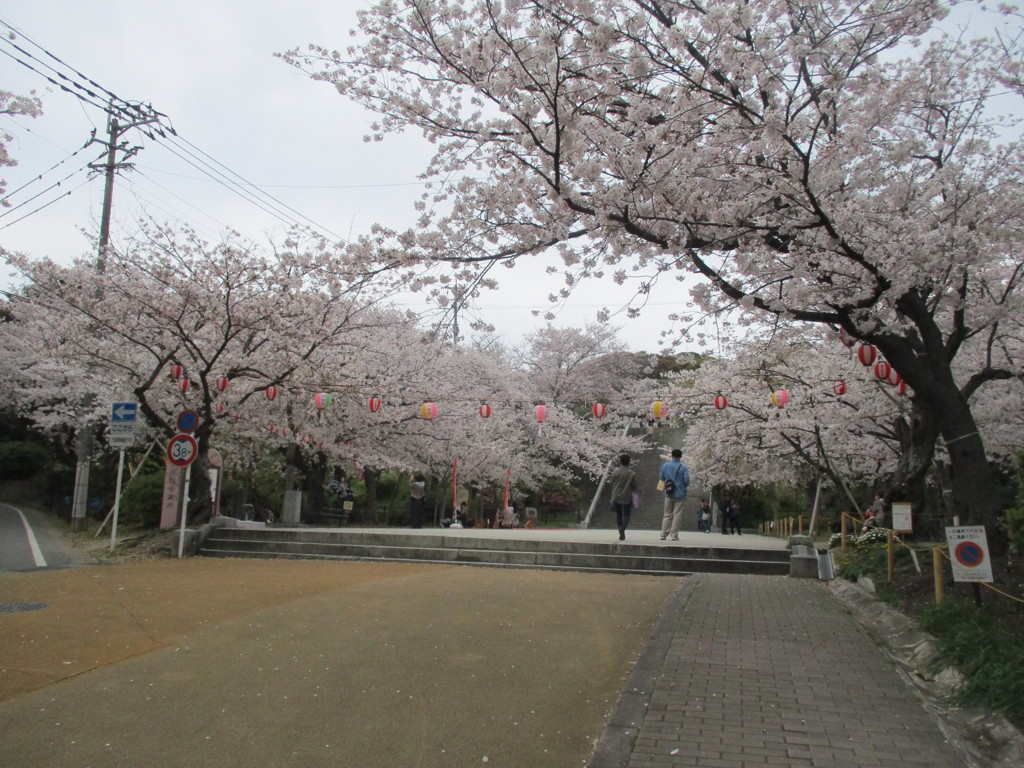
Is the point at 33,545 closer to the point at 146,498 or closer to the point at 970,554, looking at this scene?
the point at 146,498

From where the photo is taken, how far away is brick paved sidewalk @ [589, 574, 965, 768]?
3.99m

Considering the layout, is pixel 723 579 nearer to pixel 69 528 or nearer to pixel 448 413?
pixel 448 413

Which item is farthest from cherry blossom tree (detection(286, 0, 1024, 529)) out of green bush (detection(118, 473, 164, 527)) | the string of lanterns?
green bush (detection(118, 473, 164, 527))

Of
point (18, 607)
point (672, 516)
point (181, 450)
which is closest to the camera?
point (18, 607)

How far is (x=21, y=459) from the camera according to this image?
26500 millimetres

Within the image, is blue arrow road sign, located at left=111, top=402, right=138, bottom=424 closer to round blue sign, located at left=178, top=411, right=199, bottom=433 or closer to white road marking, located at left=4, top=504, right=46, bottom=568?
round blue sign, located at left=178, top=411, right=199, bottom=433

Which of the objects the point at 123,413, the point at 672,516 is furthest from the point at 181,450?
the point at 672,516

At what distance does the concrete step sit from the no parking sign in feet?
19.3

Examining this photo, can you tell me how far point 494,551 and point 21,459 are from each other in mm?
21845

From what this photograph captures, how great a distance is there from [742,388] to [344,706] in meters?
15.6

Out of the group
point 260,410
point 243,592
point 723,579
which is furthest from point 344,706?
point 260,410

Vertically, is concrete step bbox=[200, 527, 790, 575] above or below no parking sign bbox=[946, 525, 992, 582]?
below

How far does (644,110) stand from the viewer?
6.36 m

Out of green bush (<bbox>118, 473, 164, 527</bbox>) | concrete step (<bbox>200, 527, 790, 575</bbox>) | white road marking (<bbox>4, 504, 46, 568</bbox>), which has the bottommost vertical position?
white road marking (<bbox>4, 504, 46, 568</bbox>)
